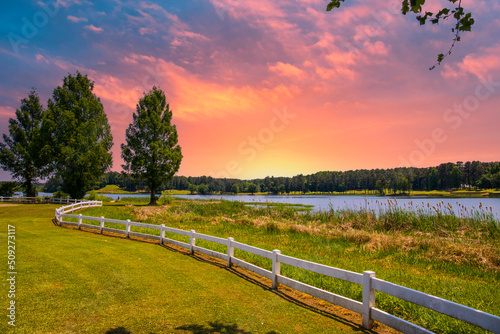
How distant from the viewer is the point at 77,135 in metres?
44.4

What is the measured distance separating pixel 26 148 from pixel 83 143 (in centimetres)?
1320

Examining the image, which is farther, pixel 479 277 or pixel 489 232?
pixel 489 232

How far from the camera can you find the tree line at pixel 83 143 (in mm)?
44062

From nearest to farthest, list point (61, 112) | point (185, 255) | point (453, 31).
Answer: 1. point (453, 31)
2. point (185, 255)
3. point (61, 112)

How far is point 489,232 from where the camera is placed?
642 inches

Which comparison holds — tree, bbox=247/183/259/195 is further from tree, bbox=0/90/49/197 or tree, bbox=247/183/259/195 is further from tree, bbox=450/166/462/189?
tree, bbox=0/90/49/197

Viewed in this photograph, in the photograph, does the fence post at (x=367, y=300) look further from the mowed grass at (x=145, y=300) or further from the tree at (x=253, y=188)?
the tree at (x=253, y=188)

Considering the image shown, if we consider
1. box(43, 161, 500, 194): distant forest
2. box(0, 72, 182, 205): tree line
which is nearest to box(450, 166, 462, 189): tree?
box(43, 161, 500, 194): distant forest

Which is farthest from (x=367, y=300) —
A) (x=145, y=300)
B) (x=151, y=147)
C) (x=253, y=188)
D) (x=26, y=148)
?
(x=253, y=188)

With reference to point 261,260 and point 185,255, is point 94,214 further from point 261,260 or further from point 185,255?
point 261,260

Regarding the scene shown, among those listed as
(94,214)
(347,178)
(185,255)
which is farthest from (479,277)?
(347,178)

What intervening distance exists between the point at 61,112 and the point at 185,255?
4246 centimetres

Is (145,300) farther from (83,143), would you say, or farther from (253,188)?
(253,188)

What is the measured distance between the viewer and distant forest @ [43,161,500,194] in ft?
377
